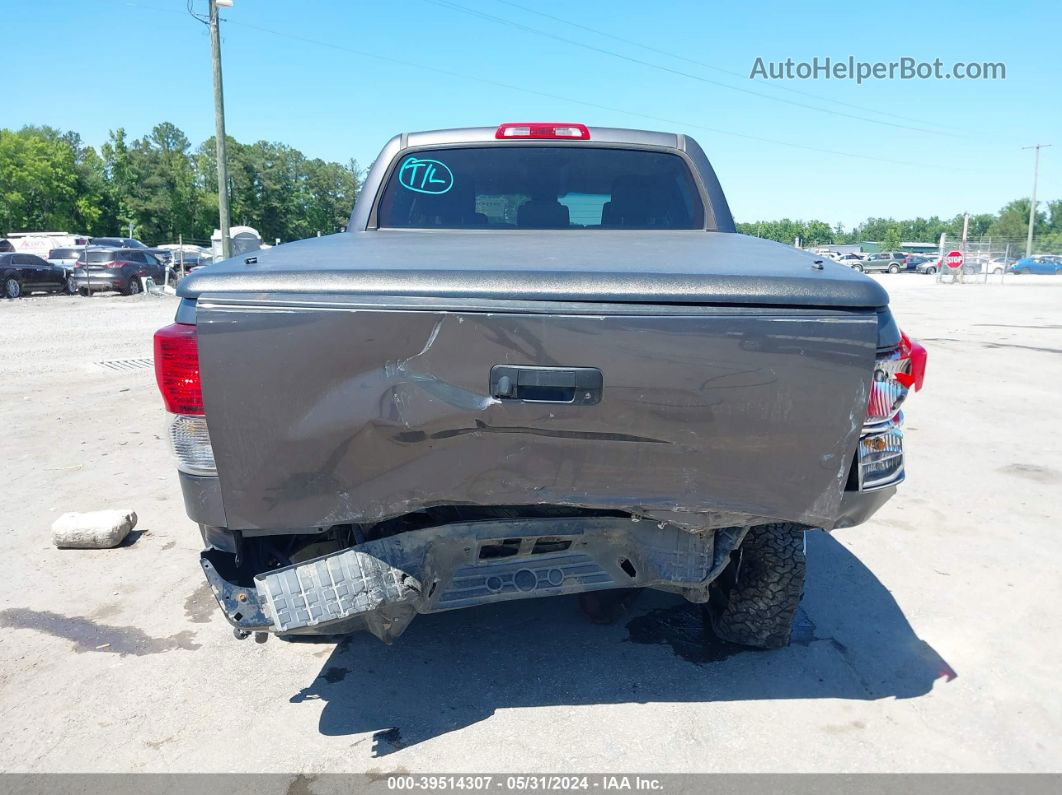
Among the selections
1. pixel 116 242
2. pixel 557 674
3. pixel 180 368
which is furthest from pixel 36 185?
pixel 557 674

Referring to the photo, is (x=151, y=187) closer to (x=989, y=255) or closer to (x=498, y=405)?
(x=989, y=255)

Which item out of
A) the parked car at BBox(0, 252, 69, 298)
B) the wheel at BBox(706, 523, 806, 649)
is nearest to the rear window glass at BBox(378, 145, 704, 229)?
the wheel at BBox(706, 523, 806, 649)

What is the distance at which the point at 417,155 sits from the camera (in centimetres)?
419

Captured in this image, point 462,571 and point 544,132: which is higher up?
point 544,132

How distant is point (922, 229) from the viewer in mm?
115438

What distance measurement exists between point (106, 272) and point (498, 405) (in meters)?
25.7

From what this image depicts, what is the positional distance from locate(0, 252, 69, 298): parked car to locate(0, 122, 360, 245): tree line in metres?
36.3

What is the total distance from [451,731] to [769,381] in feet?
5.59

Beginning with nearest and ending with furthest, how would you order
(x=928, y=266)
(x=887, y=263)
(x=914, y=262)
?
(x=928, y=266) → (x=914, y=262) → (x=887, y=263)

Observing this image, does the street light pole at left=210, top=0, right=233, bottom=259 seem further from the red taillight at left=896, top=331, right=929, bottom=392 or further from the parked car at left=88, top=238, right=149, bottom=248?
the parked car at left=88, top=238, right=149, bottom=248

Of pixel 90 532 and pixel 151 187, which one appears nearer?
pixel 90 532

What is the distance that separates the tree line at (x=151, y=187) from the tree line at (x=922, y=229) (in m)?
48.9

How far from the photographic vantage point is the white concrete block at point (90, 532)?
4445 millimetres

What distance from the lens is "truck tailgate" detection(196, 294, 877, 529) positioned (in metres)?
2.19
